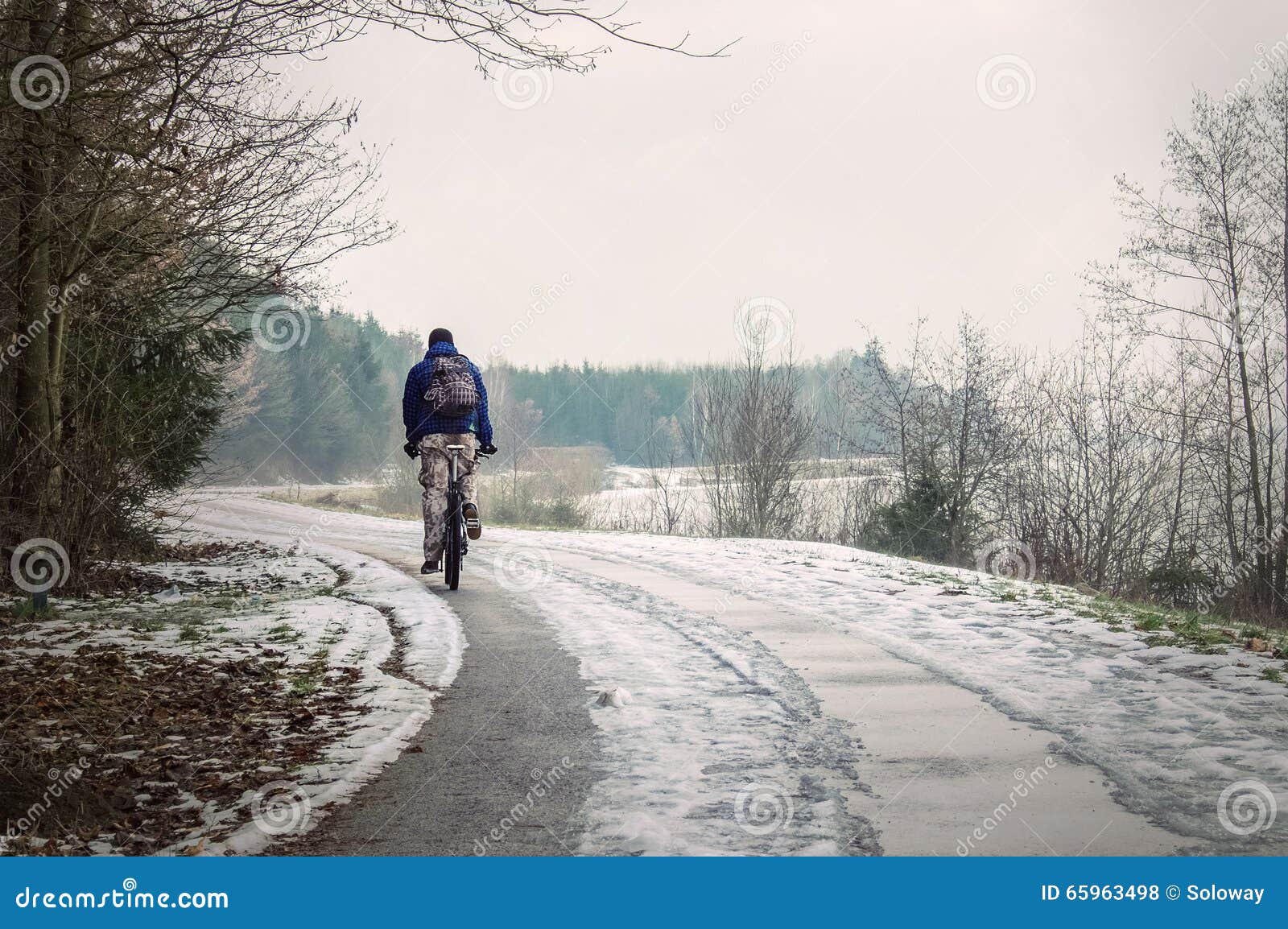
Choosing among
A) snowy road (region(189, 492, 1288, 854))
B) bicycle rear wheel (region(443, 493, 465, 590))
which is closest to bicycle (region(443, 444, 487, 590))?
bicycle rear wheel (region(443, 493, 465, 590))

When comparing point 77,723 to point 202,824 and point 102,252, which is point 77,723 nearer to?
point 202,824

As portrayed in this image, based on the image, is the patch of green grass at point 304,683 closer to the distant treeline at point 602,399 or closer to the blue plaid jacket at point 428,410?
the blue plaid jacket at point 428,410

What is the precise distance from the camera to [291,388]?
60469 millimetres

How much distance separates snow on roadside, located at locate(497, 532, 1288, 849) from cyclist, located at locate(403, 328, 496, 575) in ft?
9.87

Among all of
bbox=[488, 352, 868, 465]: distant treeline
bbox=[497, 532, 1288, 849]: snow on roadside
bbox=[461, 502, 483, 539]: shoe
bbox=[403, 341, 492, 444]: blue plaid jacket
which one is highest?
bbox=[488, 352, 868, 465]: distant treeline

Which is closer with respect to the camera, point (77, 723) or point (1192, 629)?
point (77, 723)

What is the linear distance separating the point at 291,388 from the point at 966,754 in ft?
197

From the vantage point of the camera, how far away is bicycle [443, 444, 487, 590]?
10789 mm

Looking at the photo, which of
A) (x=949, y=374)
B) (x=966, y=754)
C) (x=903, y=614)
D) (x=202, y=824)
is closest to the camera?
(x=202, y=824)

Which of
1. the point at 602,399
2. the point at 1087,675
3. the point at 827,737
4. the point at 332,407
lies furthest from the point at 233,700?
the point at 602,399

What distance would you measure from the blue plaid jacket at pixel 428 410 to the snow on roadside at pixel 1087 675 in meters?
3.25

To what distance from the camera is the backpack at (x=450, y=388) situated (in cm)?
1066

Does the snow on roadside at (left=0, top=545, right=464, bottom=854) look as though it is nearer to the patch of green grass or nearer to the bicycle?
the patch of green grass

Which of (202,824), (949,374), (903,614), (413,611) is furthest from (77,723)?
(949,374)
